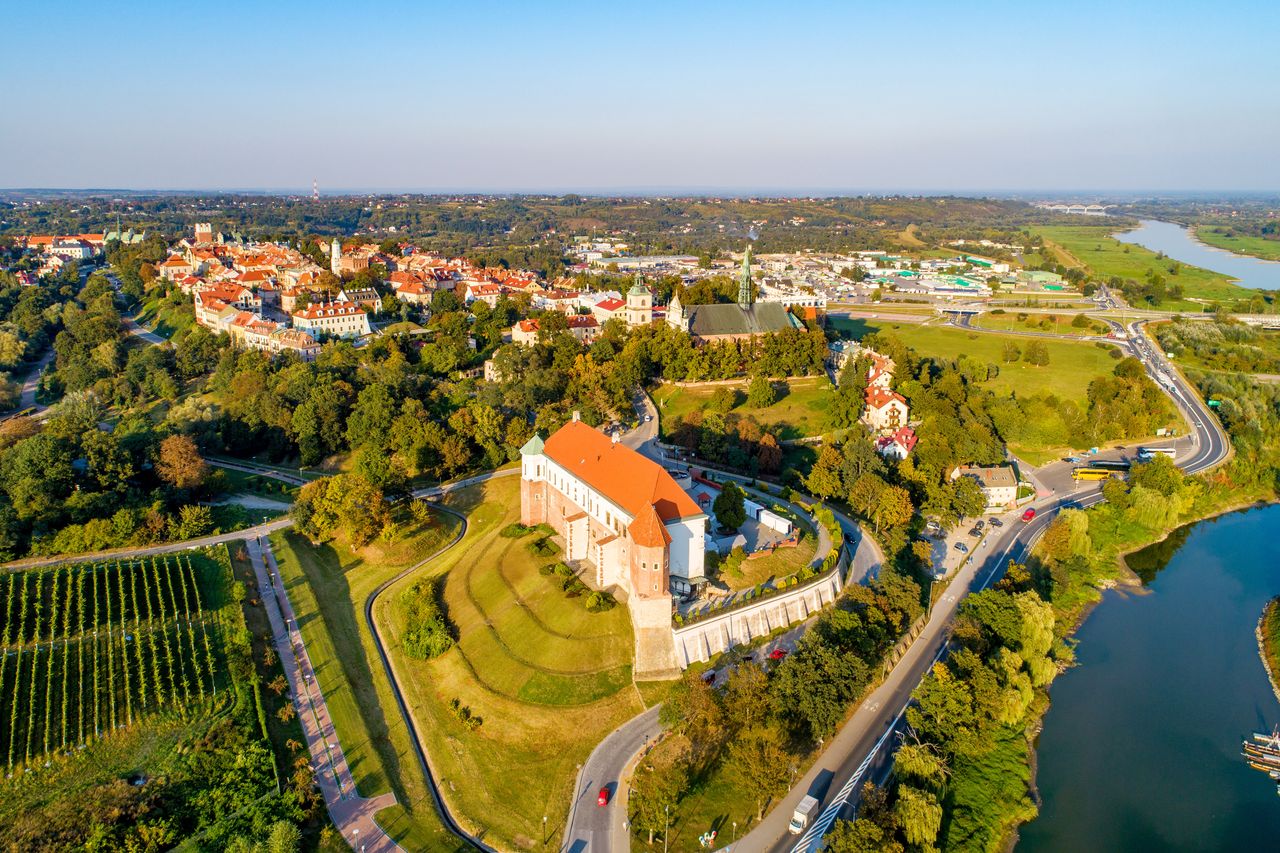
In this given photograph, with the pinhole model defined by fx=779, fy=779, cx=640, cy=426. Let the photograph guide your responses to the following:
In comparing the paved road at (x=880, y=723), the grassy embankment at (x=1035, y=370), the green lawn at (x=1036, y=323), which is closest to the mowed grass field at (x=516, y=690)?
the paved road at (x=880, y=723)

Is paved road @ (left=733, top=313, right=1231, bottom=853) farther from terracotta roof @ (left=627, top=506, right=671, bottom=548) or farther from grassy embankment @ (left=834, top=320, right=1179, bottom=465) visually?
terracotta roof @ (left=627, top=506, right=671, bottom=548)

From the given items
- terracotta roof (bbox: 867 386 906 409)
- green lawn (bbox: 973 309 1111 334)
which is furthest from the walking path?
green lawn (bbox: 973 309 1111 334)

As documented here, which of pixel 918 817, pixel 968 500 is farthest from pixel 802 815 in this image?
pixel 968 500

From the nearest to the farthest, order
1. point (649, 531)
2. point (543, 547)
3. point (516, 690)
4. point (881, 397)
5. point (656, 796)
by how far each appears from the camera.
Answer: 1. point (656, 796)
2. point (516, 690)
3. point (649, 531)
4. point (543, 547)
5. point (881, 397)

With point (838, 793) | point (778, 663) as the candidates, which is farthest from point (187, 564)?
point (838, 793)

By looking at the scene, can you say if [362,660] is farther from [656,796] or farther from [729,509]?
[729,509]

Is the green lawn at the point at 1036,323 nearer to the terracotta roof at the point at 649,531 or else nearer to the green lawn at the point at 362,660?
the terracotta roof at the point at 649,531

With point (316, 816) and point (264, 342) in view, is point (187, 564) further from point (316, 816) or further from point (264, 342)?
point (264, 342)
